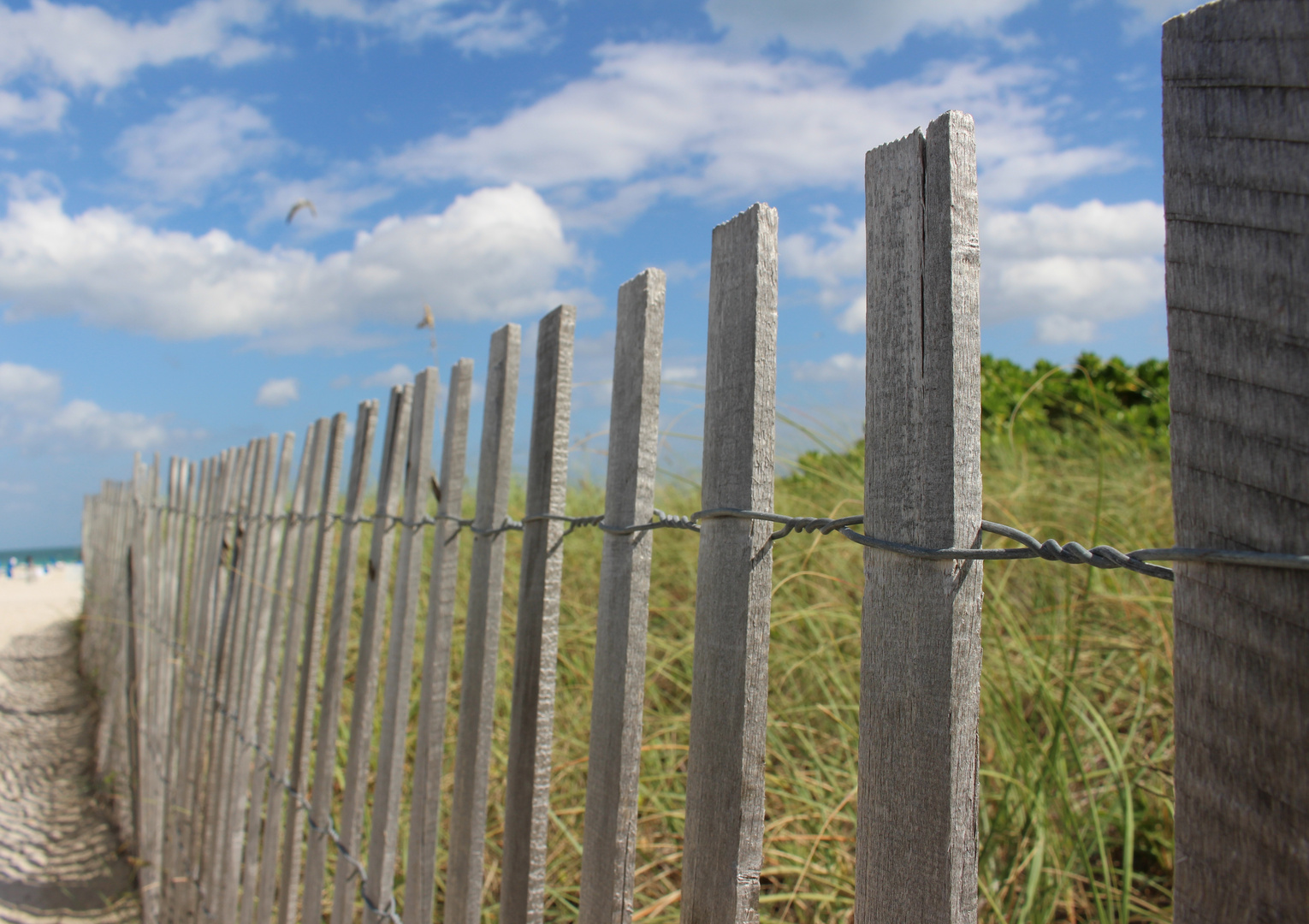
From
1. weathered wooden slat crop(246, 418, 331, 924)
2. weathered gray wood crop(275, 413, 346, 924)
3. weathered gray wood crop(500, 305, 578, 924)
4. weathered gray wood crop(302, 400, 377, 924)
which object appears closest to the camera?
weathered gray wood crop(500, 305, 578, 924)

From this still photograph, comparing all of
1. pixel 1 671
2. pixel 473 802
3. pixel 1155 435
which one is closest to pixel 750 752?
pixel 473 802

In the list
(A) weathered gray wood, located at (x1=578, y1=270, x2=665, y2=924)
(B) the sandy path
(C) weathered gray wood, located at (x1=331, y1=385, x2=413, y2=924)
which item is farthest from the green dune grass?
(B) the sandy path

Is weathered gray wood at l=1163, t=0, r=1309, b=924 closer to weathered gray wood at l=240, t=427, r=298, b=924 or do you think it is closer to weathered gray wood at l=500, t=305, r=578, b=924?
weathered gray wood at l=500, t=305, r=578, b=924

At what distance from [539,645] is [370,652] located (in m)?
1.03

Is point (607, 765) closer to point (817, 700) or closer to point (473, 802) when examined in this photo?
point (473, 802)

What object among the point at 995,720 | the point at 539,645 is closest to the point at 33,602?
the point at 539,645

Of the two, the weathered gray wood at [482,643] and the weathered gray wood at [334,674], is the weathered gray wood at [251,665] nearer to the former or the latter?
the weathered gray wood at [334,674]

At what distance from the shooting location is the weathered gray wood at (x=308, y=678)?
8.49 feet

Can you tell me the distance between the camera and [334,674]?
8.04 feet

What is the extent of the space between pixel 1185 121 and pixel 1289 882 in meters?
0.54

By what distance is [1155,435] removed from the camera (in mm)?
6508

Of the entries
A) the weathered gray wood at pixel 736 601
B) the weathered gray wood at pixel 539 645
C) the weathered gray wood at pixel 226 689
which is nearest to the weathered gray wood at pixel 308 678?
the weathered gray wood at pixel 226 689

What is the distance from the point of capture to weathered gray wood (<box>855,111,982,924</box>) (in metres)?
0.76

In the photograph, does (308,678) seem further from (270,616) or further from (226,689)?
(226,689)
